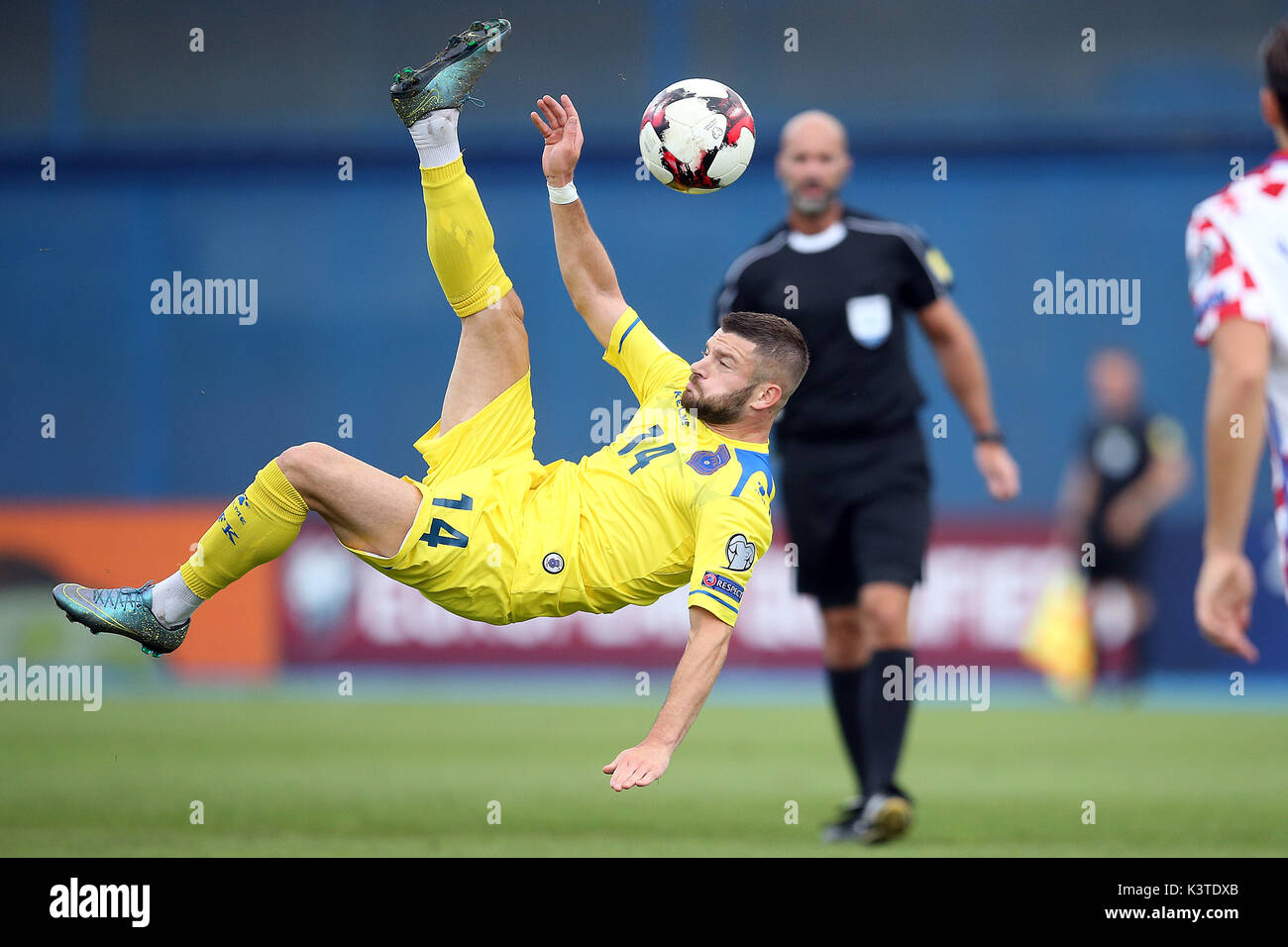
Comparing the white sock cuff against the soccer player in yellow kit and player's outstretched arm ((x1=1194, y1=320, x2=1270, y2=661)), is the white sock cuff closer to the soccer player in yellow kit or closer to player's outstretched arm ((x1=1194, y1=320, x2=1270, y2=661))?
the soccer player in yellow kit

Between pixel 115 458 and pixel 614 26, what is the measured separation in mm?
7217

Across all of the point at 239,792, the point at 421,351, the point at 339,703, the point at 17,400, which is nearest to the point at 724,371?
the point at 239,792

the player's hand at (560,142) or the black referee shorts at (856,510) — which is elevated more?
the player's hand at (560,142)

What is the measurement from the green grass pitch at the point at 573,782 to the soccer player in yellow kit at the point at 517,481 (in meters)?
1.24

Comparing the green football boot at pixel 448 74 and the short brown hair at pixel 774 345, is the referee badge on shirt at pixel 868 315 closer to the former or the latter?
the short brown hair at pixel 774 345

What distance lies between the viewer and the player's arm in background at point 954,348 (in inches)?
285

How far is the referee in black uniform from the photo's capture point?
23.5 ft

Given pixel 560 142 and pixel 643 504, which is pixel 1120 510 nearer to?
pixel 643 504

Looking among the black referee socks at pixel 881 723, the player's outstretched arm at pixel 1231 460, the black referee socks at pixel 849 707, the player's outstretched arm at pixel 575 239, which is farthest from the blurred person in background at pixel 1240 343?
the black referee socks at pixel 849 707

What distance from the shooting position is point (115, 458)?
55.6 feet

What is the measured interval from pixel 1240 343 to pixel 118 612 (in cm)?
369

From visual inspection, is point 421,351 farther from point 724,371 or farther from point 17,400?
point 724,371

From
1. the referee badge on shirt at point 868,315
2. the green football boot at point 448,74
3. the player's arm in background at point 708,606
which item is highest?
the green football boot at point 448,74

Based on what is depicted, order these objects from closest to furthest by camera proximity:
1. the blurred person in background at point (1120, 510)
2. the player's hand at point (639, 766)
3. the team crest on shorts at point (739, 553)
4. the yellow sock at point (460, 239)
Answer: the player's hand at point (639, 766), the team crest on shorts at point (739, 553), the yellow sock at point (460, 239), the blurred person in background at point (1120, 510)
